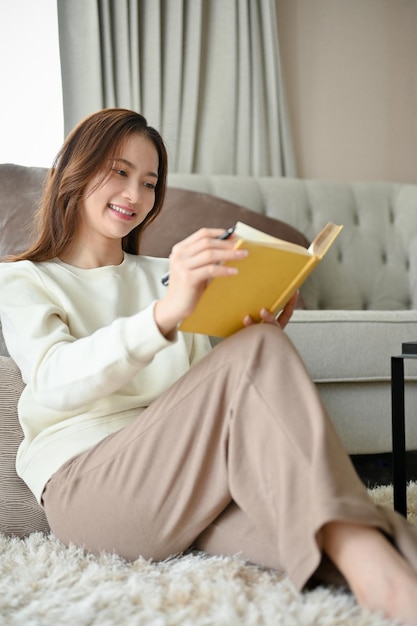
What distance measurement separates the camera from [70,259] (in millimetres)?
1379

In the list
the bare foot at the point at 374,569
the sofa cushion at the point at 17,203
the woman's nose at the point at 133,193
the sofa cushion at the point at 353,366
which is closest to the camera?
the bare foot at the point at 374,569

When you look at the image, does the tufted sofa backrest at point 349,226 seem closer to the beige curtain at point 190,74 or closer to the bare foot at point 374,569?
the beige curtain at point 190,74

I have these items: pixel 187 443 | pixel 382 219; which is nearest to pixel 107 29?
pixel 382 219

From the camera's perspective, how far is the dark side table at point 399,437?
141cm

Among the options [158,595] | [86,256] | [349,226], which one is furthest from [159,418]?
[349,226]

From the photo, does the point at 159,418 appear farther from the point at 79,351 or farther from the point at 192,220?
the point at 192,220

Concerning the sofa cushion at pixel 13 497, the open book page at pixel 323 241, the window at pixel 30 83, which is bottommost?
the sofa cushion at pixel 13 497

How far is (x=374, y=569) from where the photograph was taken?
86 centimetres

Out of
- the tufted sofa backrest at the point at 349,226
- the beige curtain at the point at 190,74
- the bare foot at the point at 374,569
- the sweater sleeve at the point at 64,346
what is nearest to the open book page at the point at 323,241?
the sweater sleeve at the point at 64,346

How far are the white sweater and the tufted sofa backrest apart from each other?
1.28 m

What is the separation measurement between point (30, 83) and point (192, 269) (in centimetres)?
217

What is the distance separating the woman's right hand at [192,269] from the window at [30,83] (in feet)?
6.75

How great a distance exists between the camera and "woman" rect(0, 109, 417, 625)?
89 centimetres

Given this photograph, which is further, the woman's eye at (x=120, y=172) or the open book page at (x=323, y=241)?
the woman's eye at (x=120, y=172)
